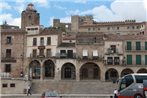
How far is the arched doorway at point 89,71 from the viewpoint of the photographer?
7138 centimetres

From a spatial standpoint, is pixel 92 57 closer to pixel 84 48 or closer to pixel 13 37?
pixel 84 48

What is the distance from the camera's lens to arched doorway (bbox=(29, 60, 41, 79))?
234 feet

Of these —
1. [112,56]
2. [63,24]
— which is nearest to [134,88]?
[112,56]

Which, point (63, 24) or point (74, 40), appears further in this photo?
point (63, 24)

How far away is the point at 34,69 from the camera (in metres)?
71.9

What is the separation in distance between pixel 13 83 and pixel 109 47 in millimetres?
17479

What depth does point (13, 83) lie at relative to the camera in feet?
204

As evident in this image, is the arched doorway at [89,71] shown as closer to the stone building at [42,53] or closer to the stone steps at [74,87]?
the stone building at [42,53]

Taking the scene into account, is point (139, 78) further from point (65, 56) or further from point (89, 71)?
point (89, 71)

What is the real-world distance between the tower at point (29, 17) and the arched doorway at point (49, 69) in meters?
20.4

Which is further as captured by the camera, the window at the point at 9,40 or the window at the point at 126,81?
the window at the point at 9,40

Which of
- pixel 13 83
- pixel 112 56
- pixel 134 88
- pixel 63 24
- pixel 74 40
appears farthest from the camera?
pixel 63 24

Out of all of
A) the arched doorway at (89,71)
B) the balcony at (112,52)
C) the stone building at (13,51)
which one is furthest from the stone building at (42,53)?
the balcony at (112,52)

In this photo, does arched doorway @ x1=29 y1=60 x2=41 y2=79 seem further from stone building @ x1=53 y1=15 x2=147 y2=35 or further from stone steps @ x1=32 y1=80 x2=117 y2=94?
stone building @ x1=53 y1=15 x2=147 y2=35
